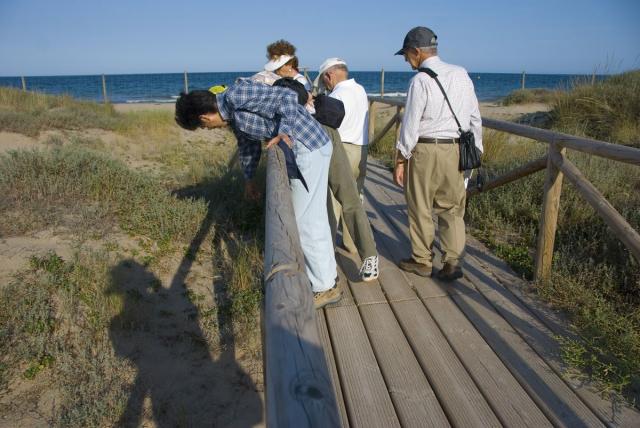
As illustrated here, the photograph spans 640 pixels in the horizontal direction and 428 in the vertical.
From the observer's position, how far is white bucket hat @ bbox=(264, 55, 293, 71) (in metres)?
4.77

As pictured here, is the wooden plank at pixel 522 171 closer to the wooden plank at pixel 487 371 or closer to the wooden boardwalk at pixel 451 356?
the wooden boardwalk at pixel 451 356

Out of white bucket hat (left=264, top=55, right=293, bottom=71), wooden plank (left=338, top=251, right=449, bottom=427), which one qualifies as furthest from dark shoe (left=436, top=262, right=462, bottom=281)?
white bucket hat (left=264, top=55, right=293, bottom=71)

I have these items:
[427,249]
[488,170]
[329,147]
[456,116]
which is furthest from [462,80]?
[488,170]

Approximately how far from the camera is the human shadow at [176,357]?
2.56 meters

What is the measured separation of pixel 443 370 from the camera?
2377mm

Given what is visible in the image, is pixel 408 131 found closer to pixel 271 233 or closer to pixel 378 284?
pixel 378 284

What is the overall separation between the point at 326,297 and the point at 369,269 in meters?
0.47

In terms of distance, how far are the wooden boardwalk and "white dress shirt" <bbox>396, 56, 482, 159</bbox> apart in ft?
3.50

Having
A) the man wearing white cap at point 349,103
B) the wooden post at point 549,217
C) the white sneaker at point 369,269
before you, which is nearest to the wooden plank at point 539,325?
the wooden post at point 549,217

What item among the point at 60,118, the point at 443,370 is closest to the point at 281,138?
the point at 443,370

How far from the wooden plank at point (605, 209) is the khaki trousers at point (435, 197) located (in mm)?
683

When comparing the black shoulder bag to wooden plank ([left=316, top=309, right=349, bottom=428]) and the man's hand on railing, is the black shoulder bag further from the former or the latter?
wooden plank ([left=316, top=309, right=349, bottom=428])

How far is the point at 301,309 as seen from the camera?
1059mm

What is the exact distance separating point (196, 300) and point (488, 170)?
4662 millimetres
